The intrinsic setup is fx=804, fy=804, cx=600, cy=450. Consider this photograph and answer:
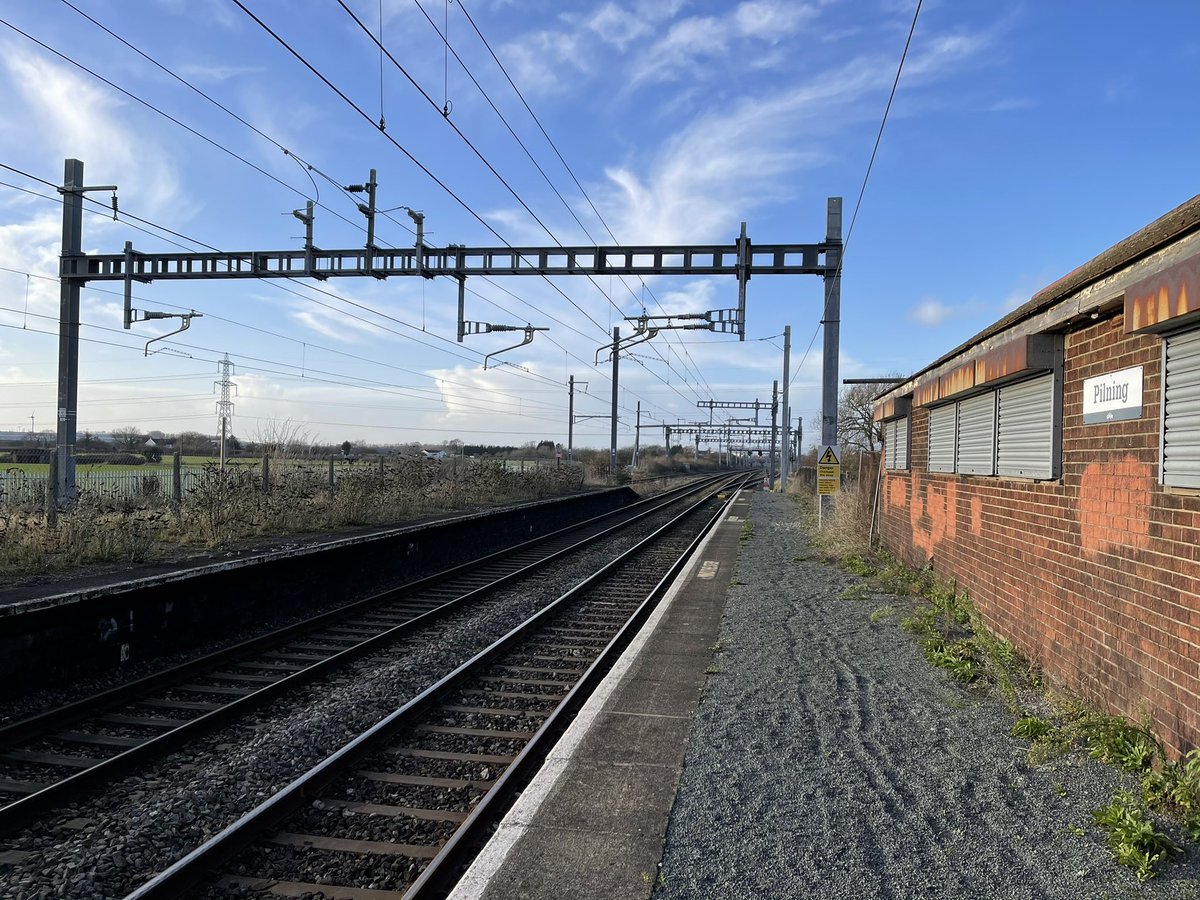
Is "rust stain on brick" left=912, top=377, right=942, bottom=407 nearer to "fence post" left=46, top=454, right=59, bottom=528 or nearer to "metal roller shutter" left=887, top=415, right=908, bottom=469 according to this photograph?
"metal roller shutter" left=887, top=415, right=908, bottom=469

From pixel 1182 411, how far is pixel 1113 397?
0.87m

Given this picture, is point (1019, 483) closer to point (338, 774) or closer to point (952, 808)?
point (952, 808)

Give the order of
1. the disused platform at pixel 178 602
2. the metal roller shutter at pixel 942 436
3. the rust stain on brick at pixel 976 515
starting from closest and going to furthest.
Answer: the disused platform at pixel 178 602 → the rust stain on brick at pixel 976 515 → the metal roller shutter at pixel 942 436

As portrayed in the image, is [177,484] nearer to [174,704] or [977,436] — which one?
[174,704]

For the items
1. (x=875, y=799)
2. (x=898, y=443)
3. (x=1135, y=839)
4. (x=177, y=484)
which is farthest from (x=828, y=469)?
(x=1135, y=839)

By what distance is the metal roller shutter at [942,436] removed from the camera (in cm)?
977

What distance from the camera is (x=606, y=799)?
4312mm

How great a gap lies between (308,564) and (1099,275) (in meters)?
9.54

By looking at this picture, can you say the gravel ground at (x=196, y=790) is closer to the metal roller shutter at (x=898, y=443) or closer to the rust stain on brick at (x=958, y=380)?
the rust stain on brick at (x=958, y=380)

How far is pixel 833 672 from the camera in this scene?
6.80 meters

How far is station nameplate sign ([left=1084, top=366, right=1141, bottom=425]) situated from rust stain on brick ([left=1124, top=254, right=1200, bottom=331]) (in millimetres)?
430

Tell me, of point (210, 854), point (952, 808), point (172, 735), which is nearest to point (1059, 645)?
point (952, 808)

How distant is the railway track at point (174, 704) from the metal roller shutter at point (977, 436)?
6582mm

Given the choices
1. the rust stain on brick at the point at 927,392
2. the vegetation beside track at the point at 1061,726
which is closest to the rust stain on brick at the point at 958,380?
the rust stain on brick at the point at 927,392
